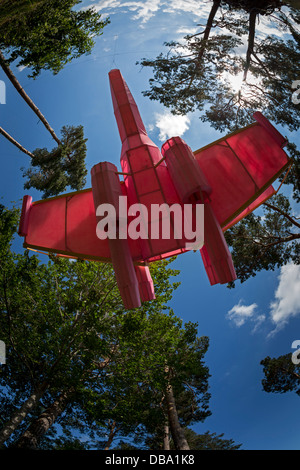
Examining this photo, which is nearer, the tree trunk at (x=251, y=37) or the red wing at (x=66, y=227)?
the red wing at (x=66, y=227)

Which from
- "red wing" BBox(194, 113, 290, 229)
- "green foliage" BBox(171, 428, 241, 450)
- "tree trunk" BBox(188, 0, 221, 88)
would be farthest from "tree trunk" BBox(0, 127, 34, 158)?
"green foliage" BBox(171, 428, 241, 450)

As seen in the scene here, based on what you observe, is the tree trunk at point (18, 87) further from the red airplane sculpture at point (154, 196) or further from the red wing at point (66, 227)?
the red wing at point (66, 227)

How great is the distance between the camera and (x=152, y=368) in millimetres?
8008

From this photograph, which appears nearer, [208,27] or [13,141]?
[13,141]

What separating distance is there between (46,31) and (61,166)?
9.33 ft

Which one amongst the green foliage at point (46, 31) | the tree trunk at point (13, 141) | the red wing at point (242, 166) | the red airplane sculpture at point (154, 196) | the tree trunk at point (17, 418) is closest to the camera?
the red airplane sculpture at point (154, 196)

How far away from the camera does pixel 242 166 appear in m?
3.06

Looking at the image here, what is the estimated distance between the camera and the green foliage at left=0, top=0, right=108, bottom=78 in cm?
520

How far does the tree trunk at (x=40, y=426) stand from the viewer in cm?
681

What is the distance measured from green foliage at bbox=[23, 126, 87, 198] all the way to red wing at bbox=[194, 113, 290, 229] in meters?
5.06

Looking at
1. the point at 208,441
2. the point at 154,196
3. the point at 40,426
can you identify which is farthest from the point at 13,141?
the point at 208,441

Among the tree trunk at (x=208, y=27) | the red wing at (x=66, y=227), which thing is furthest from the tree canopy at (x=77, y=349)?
the tree trunk at (x=208, y=27)

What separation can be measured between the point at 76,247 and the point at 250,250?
5.88 meters

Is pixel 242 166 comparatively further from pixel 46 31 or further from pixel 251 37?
pixel 46 31
